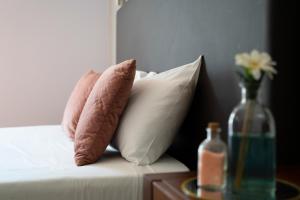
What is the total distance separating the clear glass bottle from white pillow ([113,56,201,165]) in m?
0.51

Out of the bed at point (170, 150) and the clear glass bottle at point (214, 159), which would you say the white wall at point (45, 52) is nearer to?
the bed at point (170, 150)

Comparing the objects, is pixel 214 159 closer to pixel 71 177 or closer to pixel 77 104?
pixel 71 177

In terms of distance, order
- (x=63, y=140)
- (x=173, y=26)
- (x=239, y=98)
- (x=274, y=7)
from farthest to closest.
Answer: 1. (x=63, y=140)
2. (x=173, y=26)
3. (x=239, y=98)
4. (x=274, y=7)

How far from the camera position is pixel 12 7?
11.8 ft

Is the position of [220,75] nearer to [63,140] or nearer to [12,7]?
[63,140]

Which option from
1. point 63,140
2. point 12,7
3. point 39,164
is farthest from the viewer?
point 12,7

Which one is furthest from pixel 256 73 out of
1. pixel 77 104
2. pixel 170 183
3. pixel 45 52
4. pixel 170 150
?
pixel 45 52

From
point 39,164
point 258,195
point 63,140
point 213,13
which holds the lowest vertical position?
point 63,140

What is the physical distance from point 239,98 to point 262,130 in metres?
0.37

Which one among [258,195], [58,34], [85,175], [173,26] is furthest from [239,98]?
[58,34]

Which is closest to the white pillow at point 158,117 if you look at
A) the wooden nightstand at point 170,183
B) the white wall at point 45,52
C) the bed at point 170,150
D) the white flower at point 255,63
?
the bed at point 170,150

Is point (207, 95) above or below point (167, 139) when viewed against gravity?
above

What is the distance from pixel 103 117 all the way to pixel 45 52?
2.52 metres

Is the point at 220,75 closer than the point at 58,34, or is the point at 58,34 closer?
the point at 220,75
